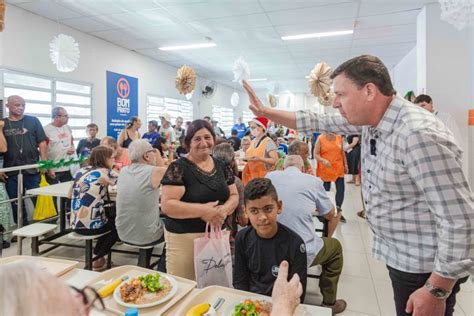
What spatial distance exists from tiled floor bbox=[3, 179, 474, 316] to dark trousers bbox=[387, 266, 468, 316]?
133cm

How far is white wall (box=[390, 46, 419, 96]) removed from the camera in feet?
25.4

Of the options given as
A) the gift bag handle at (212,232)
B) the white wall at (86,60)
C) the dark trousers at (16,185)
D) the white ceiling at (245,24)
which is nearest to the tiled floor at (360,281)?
the dark trousers at (16,185)

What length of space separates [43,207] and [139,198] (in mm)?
2064

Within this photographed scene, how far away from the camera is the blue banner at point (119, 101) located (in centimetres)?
689

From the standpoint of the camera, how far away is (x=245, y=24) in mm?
5547

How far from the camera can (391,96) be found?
1123 millimetres

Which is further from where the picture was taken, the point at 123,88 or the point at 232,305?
the point at 123,88

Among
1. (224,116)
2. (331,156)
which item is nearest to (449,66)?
(331,156)

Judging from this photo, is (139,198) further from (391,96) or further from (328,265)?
(391,96)

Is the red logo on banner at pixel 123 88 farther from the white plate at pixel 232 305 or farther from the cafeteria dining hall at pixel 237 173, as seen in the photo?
the white plate at pixel 232 305

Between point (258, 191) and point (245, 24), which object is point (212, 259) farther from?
point (245, 24)

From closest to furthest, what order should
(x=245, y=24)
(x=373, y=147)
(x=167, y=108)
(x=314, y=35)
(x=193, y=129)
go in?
(x=373, y=147) < (x=193, y=129) < (x=245, y=24) < (x=314, y=35) < (x=167, y=108)

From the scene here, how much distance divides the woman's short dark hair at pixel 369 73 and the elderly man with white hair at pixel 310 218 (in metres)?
1.30

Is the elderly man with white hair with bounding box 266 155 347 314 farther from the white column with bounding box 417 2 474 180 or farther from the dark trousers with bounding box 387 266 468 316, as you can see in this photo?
the white column with bounding box 417 2 474 180
